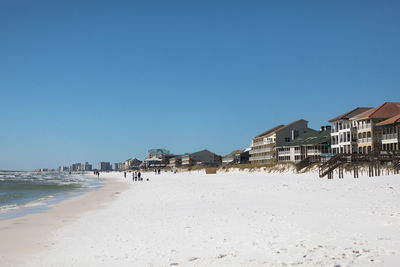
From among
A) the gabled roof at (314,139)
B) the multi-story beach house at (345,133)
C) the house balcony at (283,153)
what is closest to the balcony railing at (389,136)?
the multi-story beach house at (345,133)

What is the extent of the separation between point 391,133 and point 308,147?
97.1ft

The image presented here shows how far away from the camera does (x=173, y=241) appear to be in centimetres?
1000

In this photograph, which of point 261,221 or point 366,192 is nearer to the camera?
point 261,221

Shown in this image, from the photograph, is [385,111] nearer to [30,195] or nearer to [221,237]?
[30,195]

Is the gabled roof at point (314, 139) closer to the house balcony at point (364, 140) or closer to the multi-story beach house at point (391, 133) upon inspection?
the house balcony at point (364, 140)

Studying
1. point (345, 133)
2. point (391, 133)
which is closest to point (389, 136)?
point (391, 133)

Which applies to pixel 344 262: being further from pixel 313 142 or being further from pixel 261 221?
pixel 313 142

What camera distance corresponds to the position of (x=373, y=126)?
57.8 meters

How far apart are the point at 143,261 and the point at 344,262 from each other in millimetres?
4240

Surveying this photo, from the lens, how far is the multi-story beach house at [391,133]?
51781mm

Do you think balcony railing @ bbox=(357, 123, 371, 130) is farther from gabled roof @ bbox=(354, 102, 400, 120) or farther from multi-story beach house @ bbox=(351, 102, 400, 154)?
gabled roof @ bbox=(354, 102, 400, 120)

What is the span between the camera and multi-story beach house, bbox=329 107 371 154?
6362 cm

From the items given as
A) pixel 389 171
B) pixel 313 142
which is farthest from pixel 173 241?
pixel 313 142

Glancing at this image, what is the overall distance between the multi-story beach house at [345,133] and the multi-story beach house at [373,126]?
2.06 metres
